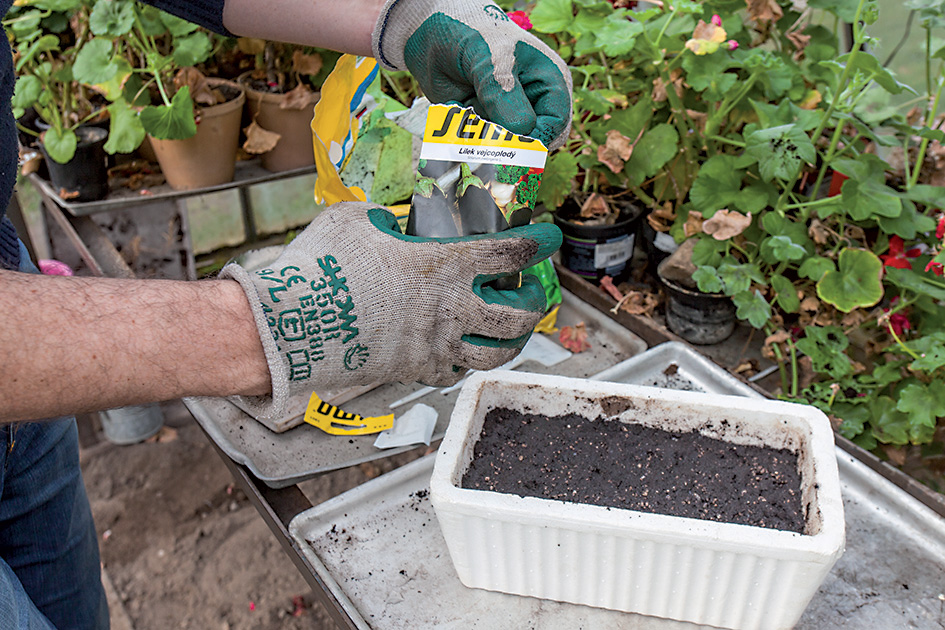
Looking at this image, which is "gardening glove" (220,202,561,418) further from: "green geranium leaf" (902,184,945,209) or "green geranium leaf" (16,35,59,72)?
"green geranium leaf" (16,35,59,72)

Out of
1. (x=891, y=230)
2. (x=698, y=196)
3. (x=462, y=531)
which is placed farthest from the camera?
(x=698, y=196)

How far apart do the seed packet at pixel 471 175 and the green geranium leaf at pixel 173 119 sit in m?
0.96

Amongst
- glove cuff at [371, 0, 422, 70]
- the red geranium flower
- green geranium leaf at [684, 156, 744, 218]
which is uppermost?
glove cuff at [371, 0, 422, 70]

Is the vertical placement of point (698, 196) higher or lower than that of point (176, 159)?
higher

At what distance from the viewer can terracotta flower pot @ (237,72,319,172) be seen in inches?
66.6

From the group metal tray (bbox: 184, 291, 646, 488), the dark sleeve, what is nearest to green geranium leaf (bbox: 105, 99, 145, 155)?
the dark sleeve

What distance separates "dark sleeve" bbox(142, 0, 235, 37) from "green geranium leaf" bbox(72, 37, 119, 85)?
0.62m

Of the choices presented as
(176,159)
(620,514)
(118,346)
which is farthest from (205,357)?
(176,159)

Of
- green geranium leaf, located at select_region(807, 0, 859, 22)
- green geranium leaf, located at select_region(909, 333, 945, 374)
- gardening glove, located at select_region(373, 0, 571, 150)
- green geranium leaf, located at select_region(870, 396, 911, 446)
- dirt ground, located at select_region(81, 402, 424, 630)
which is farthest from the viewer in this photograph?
dirt ground, located at select_region(81, 402, 424, 630)

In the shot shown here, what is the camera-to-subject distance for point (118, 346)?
1.90 feet

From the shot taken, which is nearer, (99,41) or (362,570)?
(362,570)

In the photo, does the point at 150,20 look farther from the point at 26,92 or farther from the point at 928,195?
the point at 928,195

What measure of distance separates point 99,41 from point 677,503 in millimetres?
1526

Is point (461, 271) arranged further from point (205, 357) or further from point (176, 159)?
point (176, 159)
